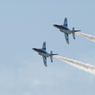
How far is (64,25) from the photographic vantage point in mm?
105562

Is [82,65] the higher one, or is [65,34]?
[65,34]

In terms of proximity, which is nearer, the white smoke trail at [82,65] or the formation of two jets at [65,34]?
the white smoke trail at [82,65]

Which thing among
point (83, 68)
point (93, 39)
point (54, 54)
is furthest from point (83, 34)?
point (83, 68)

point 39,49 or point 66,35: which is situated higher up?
point 66,35

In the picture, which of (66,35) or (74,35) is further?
(66,35)

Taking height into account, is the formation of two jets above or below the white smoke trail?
above

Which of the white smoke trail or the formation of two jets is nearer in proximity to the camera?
the white smoke trail

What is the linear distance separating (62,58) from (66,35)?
2201 centimetres

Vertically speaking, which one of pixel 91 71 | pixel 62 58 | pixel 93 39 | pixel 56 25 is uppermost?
pixel 56 25

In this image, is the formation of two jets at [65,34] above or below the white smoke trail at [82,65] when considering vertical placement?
above

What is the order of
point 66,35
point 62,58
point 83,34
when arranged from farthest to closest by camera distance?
point 66,35, point 83,34, point 62,58

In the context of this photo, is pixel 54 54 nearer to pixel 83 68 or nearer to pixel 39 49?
pixel 39 49

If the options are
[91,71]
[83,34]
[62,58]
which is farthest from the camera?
[83,34]

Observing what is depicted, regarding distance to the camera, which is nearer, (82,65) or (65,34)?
(82,65)
